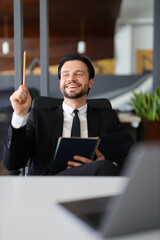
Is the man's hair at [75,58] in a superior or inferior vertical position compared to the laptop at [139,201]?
superior

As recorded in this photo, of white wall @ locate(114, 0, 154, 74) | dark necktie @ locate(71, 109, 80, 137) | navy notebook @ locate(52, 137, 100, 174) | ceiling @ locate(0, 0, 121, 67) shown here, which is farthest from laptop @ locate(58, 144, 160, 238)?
white wall @ locate(114, 0, 154, 74)

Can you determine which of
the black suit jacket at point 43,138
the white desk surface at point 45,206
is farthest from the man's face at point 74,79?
the white desk surface at point 45,206

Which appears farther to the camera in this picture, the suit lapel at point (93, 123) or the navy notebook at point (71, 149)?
the suit lapel at point (93, 123)

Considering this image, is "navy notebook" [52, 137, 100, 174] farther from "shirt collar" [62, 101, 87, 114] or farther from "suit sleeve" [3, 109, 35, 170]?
"shirt collar" [62, 101, 87, 114]

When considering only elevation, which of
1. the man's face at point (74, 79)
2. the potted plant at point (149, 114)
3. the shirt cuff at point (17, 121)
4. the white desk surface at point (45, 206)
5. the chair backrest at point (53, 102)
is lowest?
the potted plant at point (149, 114)

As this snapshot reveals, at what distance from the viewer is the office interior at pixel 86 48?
2.79m

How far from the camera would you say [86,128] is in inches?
80.0

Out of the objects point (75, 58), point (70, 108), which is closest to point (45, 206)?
point (70, 108)

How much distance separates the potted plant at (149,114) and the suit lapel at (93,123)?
1540mm

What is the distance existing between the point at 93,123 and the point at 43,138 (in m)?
0.32

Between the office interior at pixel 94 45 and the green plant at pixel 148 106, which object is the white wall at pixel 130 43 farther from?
the green plant at pixel 148 106

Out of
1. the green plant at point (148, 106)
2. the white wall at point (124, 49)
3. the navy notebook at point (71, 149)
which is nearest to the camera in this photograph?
the navy notebook at point (71, 149)

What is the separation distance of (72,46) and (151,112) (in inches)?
264

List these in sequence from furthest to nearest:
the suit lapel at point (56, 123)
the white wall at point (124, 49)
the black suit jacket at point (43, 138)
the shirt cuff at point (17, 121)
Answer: the white wall at point (124, 49)
the suit lapel at point (56, 123)
the black suit jacket at point (43, 138)
the shirt cuff at point (17, 121)
